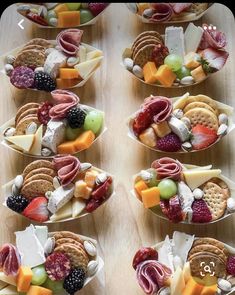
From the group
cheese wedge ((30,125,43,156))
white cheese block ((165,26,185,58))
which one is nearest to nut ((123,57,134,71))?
white cheese block ((165,26,185,58))

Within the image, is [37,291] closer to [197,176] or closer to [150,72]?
[197,176]

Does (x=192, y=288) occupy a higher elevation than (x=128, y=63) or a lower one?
lower

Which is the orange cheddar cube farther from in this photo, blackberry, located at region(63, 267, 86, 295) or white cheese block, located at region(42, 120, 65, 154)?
blackberry, located at region(63, 267, 86, 295)

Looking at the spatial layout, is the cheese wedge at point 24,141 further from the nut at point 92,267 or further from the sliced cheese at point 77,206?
the nut at point 92,267

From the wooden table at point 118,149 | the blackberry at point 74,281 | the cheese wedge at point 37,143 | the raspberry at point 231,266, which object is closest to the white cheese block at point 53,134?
the cheese wedge at point 37,143

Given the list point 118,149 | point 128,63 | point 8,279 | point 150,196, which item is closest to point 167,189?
point 150,196

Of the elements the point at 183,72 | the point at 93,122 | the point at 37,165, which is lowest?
the point at 37,165
